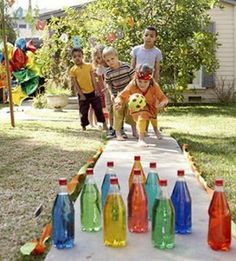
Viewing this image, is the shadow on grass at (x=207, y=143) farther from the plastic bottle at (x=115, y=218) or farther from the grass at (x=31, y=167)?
the plastic bottle at (x=115, y=218)

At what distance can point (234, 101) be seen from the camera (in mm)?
16859

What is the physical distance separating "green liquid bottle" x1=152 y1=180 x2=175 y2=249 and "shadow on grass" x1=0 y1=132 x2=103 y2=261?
2.48 feet

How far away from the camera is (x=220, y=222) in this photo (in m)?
3.32

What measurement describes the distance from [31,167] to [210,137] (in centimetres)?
335

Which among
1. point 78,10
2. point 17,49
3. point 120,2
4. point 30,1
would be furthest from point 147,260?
point 17,49

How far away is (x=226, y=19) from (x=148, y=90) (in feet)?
34.5

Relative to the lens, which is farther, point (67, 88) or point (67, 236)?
point (67, 88)

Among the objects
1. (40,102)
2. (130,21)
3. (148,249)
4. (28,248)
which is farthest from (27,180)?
(40,102)

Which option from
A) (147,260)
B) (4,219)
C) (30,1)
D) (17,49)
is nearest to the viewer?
(147,260)

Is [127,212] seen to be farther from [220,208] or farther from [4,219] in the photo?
[4,219]

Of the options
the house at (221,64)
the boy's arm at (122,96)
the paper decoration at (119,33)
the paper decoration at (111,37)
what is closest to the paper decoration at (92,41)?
the paper decoration at (111,37)

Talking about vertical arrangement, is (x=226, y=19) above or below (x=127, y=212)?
above

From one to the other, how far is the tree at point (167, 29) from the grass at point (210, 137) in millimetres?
1262

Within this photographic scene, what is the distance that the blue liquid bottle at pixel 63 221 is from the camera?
3.38 metres
